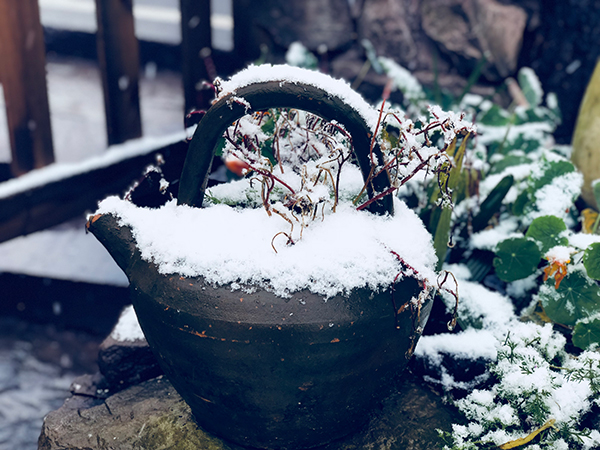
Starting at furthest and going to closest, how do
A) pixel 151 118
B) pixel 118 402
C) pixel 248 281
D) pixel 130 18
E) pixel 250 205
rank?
1. pixel 151 118
2. pixel 130 18
3. pixel 118 402
4. pixel 250 205
5. pixel 248 281

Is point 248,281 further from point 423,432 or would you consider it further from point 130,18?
point 130,18

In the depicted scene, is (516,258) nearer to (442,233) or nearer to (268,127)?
(442,233)

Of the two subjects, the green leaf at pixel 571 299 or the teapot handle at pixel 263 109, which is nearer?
the teapot handle at pixel 263 109

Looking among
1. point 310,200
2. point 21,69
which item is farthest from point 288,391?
point 21,69

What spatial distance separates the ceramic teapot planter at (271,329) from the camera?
0.86 m

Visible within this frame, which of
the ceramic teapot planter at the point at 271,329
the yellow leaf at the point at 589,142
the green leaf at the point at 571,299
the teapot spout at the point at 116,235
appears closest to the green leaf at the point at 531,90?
the yellow leaf at the point at 589,142

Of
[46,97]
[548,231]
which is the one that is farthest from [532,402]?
[46,97]

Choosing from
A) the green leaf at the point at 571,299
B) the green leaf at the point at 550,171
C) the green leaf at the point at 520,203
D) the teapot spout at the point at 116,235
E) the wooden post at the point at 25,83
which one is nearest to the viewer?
the teapot spout at the point at 116,235

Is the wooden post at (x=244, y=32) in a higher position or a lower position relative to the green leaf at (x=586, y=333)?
higher

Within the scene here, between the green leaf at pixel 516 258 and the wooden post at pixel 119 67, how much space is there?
68.2 inches

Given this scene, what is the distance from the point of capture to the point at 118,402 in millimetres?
1277

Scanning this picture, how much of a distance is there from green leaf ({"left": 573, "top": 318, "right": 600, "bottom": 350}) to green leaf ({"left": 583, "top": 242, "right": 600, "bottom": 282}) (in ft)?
→ 0.36

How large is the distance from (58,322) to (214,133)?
5.94 ft

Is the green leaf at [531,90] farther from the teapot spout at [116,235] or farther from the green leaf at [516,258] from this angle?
the teapot spout at [116,235]
